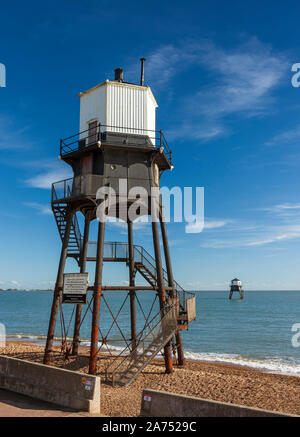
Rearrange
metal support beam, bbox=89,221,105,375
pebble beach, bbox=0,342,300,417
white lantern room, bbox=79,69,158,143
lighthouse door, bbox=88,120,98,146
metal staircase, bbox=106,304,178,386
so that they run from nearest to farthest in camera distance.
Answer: pebble beach, bbox=0,342,300,417
metal staircase, bbox=106,304,178,386
metal support beam, bbox=89,221,105,375
white lantern room, bbox=79,69,158,143
lighthouse door, bbox=88,120,98,146

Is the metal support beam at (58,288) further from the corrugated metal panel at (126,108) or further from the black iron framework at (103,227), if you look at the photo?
the corrugated metal panel at (126,108)

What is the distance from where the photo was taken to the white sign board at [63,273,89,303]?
1758 cm

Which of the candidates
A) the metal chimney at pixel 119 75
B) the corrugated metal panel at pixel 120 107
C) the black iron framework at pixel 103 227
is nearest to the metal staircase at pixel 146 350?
the black iron framework at pixel 103 227

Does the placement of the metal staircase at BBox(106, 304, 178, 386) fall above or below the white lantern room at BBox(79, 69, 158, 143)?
below

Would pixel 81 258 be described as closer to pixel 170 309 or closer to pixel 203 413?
pixel 170 309

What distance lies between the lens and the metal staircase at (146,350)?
51.7ft

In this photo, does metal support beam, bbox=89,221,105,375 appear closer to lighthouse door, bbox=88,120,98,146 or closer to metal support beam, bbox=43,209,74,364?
metal support beam, bbox=43,209,74,364

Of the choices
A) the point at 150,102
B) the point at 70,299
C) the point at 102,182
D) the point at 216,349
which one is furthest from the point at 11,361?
the point at 216,349

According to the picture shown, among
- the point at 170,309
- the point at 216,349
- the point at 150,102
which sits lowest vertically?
the point at 216,349

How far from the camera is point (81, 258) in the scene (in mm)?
21375

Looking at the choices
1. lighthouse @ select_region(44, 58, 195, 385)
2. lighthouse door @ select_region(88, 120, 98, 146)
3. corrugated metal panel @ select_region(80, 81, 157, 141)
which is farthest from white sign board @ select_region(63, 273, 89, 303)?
corrugated metal panel @ select_region(80, 81, 157, 141)

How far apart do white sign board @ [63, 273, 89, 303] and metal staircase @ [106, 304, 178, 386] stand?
3.36 m

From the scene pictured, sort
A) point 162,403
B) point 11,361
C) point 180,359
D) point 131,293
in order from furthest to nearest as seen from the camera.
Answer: point 131,293, point 180,359, point 11,361, point 162,403
